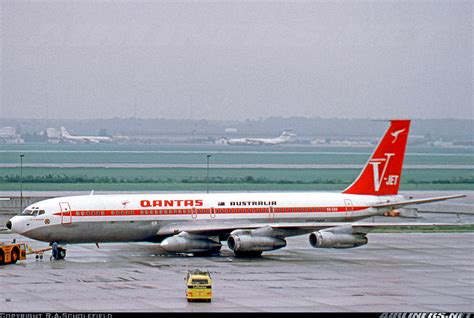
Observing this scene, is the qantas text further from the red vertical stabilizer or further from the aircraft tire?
the red vertical stabilizer

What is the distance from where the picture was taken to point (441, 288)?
43969mm

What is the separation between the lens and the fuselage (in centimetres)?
5416

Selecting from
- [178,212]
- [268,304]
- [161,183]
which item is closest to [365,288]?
[268,304]

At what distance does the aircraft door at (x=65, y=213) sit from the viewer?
54.1 metres

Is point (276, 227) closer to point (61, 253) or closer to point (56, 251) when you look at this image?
point (61, 253)

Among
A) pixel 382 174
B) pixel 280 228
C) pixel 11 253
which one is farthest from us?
pixel 382 174

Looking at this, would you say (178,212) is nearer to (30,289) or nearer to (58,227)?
(58,227)

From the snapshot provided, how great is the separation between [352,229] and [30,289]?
21.3m

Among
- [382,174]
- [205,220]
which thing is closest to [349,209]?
[382,174]

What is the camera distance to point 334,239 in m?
54.7

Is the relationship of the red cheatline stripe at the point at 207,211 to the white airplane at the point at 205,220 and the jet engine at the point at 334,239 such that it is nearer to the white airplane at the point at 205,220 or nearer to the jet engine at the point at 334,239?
the white airplane at the point at 205,220

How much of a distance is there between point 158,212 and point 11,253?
9.24m

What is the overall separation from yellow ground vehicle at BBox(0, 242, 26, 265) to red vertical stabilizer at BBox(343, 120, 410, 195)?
2227cm

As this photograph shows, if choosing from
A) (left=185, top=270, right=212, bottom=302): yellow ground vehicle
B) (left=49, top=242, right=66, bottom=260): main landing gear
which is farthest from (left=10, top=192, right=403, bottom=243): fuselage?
(left=185, top=270, right=212, bottom=302): yellow ground vehicle
